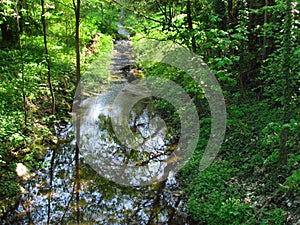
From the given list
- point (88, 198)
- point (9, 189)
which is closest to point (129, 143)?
point (88, 198)

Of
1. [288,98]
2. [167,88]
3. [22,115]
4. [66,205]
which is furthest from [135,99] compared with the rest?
[288,98]

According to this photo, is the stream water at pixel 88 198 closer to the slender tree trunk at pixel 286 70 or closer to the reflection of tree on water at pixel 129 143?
the reflection of tree on water at pixel 129 143

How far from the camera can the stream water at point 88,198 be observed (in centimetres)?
496

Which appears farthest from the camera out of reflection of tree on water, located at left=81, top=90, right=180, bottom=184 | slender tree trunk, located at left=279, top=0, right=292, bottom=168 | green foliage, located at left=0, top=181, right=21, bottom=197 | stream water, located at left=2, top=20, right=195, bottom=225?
reflection of tree on water, located at left=81, top=90, right=180, bottom=184

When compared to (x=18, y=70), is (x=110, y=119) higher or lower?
lower

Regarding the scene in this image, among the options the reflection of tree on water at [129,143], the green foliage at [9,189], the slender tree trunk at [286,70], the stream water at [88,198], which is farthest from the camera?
the reflection of tree on water at [129,143]

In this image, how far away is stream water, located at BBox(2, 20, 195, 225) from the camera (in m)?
4.96

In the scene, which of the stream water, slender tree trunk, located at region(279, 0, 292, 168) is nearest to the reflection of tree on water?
the stream water

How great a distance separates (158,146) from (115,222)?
8.88 ft

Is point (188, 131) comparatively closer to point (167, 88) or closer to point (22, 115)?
point (167, 88)

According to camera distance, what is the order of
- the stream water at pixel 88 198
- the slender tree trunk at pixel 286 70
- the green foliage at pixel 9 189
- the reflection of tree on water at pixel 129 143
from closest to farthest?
the slender tree trunk at pixel 286 70, the stream water at pixel 88 198, the green foliage at pixel 9 189, the reflection of tree on water at pixel 129 143

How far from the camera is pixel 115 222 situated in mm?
4895

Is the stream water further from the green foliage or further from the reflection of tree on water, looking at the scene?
the green foliage

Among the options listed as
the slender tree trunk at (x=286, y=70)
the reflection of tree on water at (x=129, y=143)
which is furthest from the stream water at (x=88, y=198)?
the slender tree trunk at (x=286, y=70)
